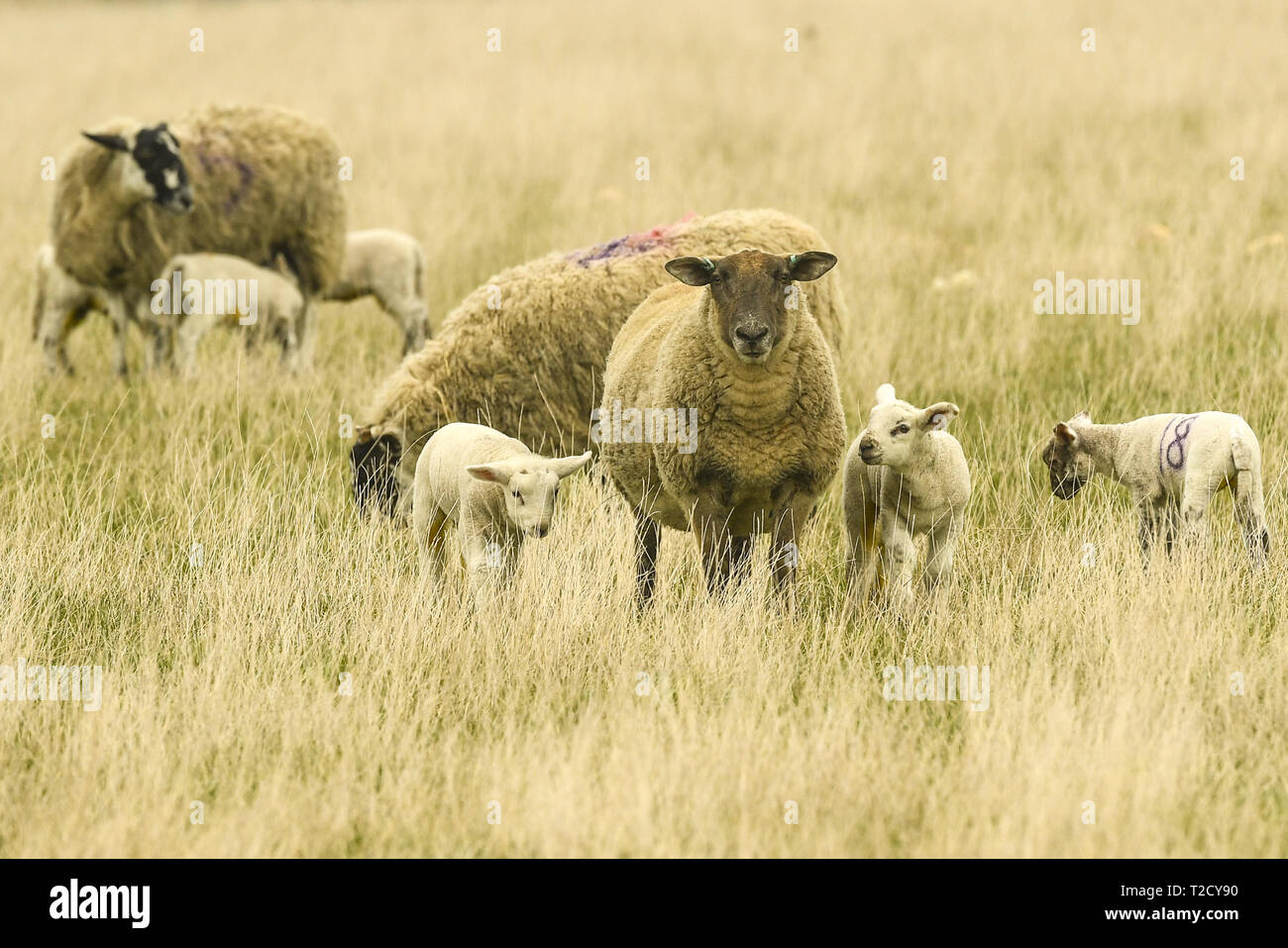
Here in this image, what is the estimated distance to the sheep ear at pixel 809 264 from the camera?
5637 millimetres

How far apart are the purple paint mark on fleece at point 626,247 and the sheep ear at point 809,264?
2.17 metres

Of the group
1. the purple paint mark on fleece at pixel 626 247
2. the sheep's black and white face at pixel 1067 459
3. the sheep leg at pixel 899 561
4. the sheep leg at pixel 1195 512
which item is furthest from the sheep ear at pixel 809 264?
the purple paint mark on fleece at pixel 626 247

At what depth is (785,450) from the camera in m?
5.76

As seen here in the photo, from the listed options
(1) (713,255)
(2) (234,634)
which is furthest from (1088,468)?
(2) (234,634)

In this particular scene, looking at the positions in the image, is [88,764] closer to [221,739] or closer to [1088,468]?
[221,739]

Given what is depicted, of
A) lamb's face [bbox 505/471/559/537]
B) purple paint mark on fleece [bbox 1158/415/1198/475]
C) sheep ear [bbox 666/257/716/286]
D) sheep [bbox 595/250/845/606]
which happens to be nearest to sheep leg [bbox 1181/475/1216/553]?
purple paint mark on fleece [bbox 1158/415/1198/475]

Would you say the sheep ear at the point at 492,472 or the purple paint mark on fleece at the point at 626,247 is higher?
the purple paint mark on fleece at the point at 626,247

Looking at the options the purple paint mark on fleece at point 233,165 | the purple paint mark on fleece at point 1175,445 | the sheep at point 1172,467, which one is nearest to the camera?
the sheep at point 1172,467

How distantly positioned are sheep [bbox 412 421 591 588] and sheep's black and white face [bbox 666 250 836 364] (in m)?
0.78

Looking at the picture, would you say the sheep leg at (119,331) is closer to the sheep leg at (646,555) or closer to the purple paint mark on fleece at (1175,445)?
the sheep leg at (646,555)

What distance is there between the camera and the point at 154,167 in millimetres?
10453

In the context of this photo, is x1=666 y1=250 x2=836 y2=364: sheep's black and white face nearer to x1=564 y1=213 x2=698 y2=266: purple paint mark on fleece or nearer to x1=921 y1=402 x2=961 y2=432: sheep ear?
x1=921 y1=402 x2=961 y2=432: sheep ear

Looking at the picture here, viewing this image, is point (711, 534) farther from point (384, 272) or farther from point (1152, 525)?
point (384, 272)

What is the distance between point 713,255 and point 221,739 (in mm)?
3921
